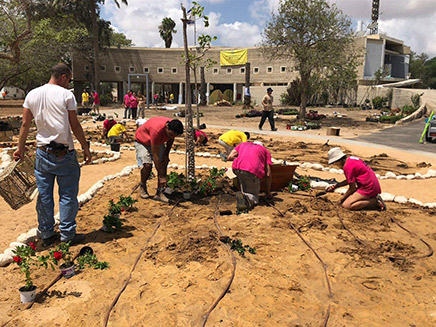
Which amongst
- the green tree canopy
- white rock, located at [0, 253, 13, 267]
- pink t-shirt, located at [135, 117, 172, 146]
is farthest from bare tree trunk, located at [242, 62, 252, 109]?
white rock, located at [0, 253, 13, 267]

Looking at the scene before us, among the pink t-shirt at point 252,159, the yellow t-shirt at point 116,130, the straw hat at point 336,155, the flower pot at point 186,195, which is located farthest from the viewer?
the yellow t-shirt at point 116,130

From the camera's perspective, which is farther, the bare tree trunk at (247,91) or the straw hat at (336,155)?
the bare tree trunk at (247,91)

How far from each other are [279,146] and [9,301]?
974 cm

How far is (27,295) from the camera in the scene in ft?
9.71

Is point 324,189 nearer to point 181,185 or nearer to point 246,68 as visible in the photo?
point 181,185

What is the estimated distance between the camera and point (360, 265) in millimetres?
3789

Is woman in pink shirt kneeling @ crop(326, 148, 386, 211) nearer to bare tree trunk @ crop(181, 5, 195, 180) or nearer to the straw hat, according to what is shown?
the straw hat

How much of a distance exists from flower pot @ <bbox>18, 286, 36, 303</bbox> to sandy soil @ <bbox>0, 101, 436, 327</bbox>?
0.18 feet

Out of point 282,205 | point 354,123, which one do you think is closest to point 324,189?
point 282,205

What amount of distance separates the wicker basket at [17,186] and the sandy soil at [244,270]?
1.99ft

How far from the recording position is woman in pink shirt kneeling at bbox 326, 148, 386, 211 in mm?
5328

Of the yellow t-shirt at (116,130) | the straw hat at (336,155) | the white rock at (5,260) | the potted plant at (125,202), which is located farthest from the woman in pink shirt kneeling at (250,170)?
the yellow t-shirt at (116,130)

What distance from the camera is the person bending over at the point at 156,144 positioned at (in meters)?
5.23

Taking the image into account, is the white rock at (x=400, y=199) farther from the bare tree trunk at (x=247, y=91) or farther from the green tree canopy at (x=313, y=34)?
the bare tree trunk at (x=247, y=91)
